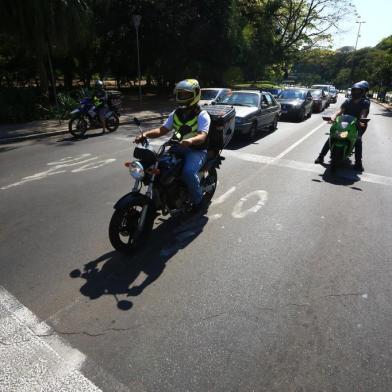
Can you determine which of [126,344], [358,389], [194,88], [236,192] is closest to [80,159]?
[236,192]

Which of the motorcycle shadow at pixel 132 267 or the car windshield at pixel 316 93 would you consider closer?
the motorcycle shadow at pixel 132 267

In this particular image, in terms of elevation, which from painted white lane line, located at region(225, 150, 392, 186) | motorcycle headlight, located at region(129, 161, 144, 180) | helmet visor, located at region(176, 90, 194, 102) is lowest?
painted white lane line, located at region(225, 150, 392, 186)

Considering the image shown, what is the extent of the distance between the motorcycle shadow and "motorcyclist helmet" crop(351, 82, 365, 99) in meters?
5.47

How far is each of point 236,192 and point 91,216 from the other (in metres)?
2.66

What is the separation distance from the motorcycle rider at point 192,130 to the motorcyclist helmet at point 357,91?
4820mm

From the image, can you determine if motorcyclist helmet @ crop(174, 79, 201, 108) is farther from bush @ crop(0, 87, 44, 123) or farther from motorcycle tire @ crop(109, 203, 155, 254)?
bush @ crop(0, 87, 44, 123)

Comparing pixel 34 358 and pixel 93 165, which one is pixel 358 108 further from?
pixel 34 358

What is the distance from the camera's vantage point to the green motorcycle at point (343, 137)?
24.3ft

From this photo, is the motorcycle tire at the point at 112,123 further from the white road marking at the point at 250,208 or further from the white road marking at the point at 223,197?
the white road marking at the point at 250,208

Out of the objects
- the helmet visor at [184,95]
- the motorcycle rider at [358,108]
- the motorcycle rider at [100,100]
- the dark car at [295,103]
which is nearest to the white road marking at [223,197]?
the helmet visor at [184,95]

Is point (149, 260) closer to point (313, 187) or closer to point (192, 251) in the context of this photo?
point (192, 251)

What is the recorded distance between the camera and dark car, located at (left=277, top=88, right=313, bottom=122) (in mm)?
16141

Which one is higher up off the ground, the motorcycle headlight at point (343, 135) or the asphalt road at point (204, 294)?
the motorcycle headlight at point (343, 135)

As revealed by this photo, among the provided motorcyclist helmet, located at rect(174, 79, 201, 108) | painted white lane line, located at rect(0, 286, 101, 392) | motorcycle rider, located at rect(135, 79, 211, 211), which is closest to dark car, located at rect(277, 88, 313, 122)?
motorcycle rider, located at rect(135, 79, 211, 211)
